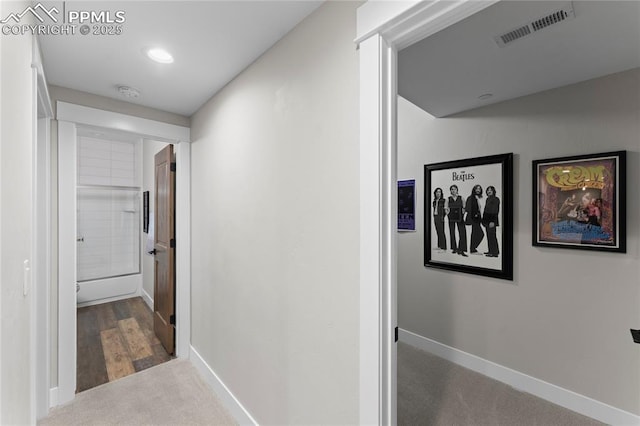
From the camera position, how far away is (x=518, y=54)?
1.77 metres

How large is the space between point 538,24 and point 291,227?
5.35ft

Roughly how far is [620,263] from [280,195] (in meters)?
2.31

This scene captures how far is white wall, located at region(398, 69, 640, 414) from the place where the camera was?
6.40ft

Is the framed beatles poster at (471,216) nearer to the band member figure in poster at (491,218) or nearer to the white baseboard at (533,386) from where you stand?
the band member figure in poster at (491,218)

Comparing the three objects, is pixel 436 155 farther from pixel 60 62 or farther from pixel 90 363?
pixel 90 363

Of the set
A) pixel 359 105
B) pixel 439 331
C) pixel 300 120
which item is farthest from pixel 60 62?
pixel 439 331

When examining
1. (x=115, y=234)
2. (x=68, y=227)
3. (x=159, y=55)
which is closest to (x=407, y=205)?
(x=159, y=55)

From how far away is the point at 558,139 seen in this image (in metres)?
2.22

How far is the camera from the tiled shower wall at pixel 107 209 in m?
4.57

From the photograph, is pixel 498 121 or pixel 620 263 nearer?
pixel 620 263

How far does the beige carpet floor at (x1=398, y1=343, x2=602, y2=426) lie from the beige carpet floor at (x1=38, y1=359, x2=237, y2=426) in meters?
1.35

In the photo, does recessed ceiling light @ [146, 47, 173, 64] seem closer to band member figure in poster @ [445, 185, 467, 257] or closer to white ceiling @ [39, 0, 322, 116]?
white ceiling @ [39, 0, 322, 116]

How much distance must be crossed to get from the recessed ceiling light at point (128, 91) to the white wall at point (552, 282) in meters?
2.59

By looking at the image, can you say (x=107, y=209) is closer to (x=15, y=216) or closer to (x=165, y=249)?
(x=165, y=249)
